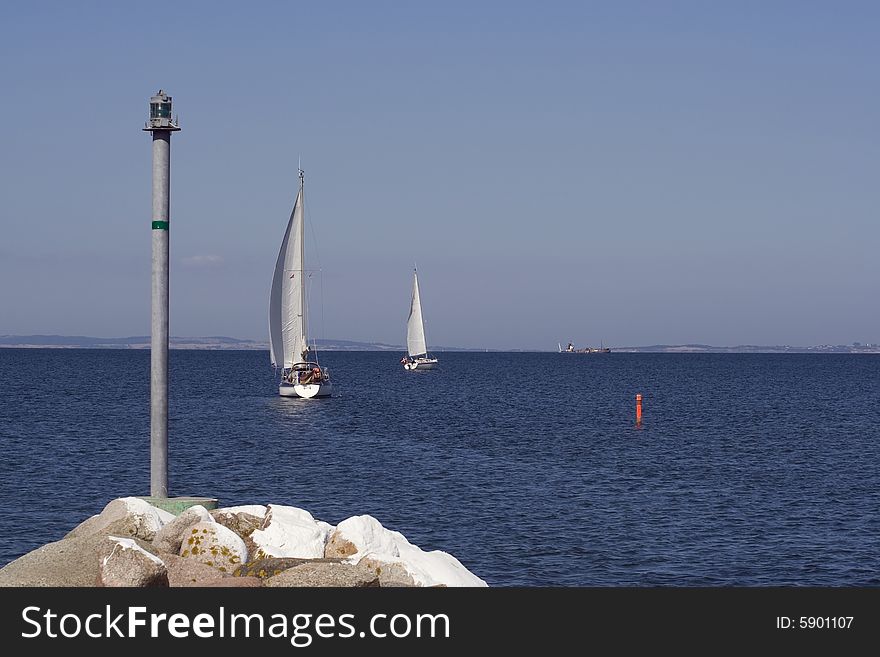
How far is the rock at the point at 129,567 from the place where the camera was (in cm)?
1862

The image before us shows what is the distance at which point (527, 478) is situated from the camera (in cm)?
5009

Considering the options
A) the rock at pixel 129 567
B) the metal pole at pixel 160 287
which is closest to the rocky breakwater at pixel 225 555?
the rock at pixel 129 567

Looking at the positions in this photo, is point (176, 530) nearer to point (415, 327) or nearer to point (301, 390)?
point (301, 390)

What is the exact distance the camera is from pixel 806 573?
97.2ft

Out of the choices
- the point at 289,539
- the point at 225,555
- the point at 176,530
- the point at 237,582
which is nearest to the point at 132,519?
the point at 176,530

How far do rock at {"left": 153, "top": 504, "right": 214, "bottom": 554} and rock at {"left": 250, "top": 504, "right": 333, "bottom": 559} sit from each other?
1.18 metres

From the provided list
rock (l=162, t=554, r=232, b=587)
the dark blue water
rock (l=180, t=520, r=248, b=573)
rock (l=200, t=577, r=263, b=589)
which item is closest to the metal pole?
rock (l=180, t=520, r=248, b=573)

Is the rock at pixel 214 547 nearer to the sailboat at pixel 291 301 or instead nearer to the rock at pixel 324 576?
the rock at pixel 324 576

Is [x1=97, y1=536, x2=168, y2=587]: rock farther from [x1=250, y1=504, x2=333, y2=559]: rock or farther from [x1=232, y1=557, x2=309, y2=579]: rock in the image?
[x1=250, y1=504, x2=333, y2=559]: rock

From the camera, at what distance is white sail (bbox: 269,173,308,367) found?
96812 millimetres

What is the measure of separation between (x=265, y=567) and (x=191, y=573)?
138 centimetres
